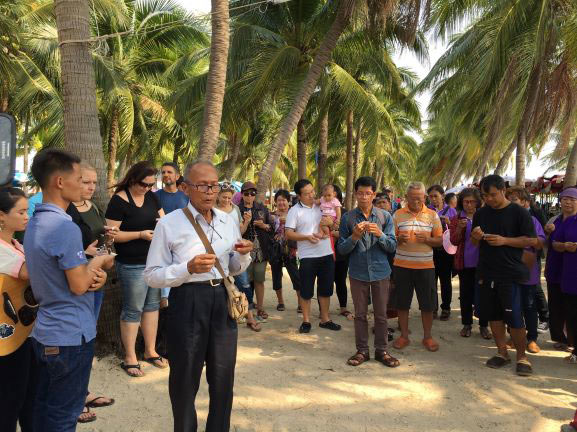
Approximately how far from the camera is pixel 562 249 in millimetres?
4805

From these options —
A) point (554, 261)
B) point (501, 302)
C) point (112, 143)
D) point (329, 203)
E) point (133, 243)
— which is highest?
point (112, 143)

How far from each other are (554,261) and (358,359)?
2.54 m

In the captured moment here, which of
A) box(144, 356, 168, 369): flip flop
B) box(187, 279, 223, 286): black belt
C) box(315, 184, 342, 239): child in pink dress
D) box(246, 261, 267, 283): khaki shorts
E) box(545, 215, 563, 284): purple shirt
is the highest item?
box(315, 184, 342, 239): child in pink dress

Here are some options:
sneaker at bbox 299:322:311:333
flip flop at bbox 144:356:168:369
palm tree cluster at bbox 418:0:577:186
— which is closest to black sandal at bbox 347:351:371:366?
sneaker at bbox 299:322:311:333

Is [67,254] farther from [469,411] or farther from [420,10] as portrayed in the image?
[420,10]

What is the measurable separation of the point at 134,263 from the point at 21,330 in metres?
1.80

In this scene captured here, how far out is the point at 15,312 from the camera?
2.59m

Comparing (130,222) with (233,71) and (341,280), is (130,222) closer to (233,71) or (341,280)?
(341,280)

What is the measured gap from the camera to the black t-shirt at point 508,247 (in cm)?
468

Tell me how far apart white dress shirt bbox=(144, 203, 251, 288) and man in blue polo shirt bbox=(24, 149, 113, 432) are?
1.03ft

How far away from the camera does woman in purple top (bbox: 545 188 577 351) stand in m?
5.02

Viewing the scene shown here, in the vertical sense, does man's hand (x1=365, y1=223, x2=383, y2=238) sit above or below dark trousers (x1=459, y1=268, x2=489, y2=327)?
above

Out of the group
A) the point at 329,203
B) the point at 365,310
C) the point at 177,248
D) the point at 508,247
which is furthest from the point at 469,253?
the point at 177,248

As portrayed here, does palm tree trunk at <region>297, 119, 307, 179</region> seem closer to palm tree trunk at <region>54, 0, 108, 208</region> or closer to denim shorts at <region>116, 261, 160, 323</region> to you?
palm tree trunk at <region>54, 0, 108, 208</region>
